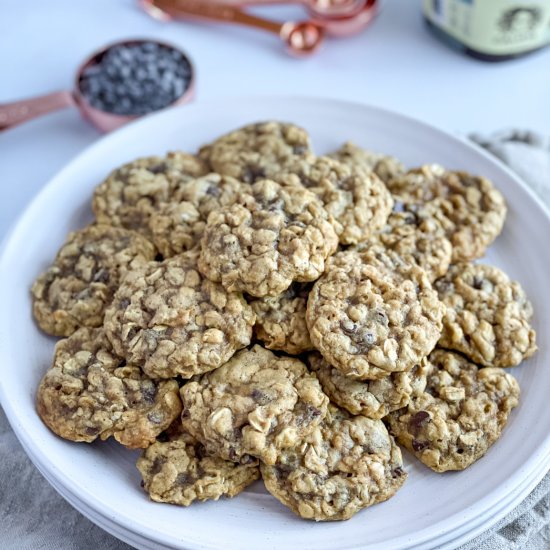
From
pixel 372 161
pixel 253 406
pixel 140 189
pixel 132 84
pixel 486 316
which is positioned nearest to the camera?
pixel 253 406

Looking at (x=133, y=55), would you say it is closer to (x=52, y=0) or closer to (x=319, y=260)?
(x=52, y=0)

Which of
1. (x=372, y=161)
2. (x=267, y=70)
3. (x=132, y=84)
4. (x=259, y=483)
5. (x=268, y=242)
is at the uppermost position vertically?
(x=268, y=242)

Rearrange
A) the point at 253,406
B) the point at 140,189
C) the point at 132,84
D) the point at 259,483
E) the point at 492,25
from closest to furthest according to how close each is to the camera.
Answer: the point at 253,406 → the point at 259,483 → the point at 140,189 → the point at 132,84 → the point at 492,25

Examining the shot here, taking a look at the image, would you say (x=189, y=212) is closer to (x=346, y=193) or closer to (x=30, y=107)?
(x=346, y=193)

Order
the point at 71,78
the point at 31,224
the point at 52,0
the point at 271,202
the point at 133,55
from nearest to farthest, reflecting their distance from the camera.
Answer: the point at 271,202 < the point at 31,224 < the point at 133,55 < the point at 71,78 < the point at 52,0

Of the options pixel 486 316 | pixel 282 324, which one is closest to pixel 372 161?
pixel 486 316

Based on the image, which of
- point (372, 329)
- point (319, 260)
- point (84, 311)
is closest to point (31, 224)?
point (84, 311)

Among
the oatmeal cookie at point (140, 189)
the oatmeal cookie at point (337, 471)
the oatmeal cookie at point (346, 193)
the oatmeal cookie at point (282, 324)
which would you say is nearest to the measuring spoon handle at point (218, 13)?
the oatmeal cookie at point (140, 189)
